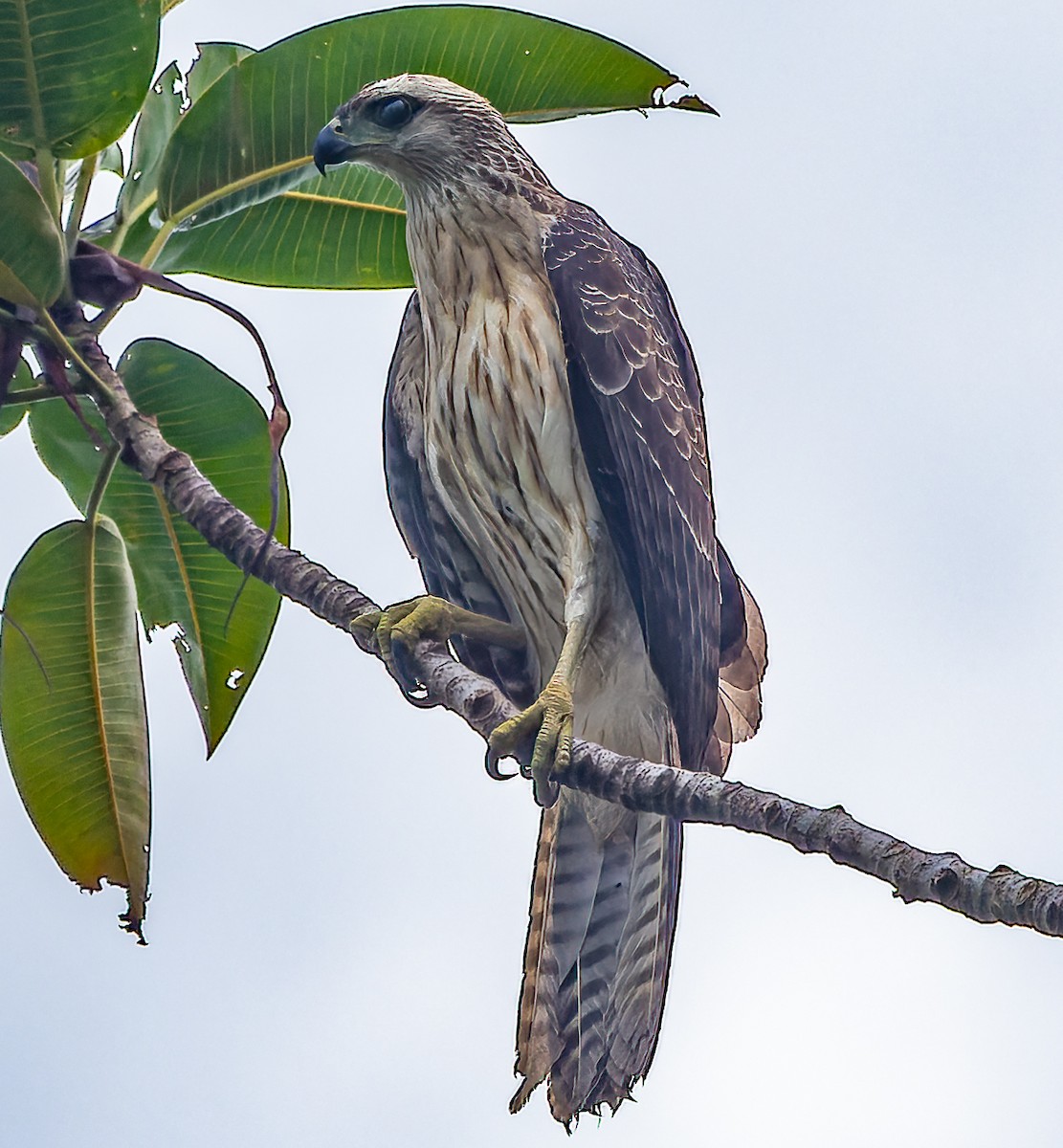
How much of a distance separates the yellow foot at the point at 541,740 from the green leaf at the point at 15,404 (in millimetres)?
1191

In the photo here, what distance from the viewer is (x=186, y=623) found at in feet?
11.6

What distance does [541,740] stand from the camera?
2.91 m

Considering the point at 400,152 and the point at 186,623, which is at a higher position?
the point at 400,152

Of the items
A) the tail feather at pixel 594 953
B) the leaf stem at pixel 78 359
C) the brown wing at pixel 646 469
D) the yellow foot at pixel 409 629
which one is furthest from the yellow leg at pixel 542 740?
the leaf stem at pixel 78 359

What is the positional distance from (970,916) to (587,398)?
5.94 ft

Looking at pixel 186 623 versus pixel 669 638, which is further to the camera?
pixel 186 623

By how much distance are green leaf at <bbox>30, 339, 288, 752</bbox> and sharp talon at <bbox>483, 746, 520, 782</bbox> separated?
30.8 inches

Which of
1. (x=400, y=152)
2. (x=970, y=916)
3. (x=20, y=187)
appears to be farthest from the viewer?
(x=400, y=152)

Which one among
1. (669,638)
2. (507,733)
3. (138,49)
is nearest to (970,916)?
(507,733)

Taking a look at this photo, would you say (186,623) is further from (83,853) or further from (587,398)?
(587,398)

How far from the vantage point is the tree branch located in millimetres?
1746

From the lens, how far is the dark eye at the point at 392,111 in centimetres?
340

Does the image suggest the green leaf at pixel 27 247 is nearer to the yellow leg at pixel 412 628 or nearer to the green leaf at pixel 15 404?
the green leaf at pixel 15 404

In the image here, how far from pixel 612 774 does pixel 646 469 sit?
1.07 m
